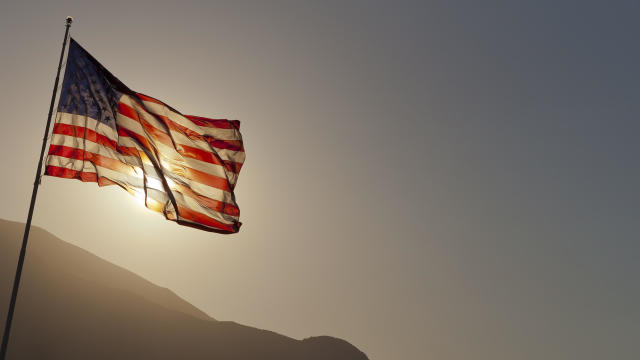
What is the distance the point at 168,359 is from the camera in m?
113

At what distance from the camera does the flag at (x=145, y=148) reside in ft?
45.6

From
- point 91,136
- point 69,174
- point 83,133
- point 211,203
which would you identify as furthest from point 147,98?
point 211,203

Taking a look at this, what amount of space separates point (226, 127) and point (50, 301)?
116 meters

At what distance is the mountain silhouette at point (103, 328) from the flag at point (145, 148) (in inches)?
3684

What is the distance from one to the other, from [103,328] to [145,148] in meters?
108

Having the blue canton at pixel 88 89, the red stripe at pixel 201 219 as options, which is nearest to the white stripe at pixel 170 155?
the blue canton at pixel 88 89

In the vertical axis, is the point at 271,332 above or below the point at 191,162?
below

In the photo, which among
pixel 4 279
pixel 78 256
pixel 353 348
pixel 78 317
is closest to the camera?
pixel 78 317

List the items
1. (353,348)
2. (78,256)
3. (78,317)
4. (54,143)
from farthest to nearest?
(78,256)
(353,348)
(78,317)
(54,143)

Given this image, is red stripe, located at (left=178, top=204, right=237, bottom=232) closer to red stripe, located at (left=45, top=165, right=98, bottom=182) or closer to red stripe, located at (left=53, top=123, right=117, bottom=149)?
red stripe, located at (left=45, top=165, right=98, bottom=182)

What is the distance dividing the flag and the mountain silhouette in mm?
93575

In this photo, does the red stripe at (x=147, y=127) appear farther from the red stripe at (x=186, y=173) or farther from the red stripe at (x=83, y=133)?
the red stripe at (x=186, y=173)

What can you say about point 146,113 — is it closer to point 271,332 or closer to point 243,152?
point 243,152

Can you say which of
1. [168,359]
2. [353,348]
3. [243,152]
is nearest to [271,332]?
[353,348]
